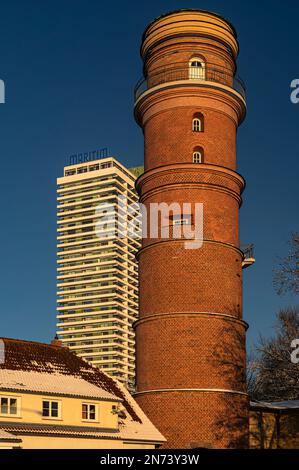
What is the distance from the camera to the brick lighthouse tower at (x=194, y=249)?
3644 centimetres

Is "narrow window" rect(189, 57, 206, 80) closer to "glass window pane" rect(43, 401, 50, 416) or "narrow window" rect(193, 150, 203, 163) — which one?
"narrow window" rect(193, 150, 203, 163)

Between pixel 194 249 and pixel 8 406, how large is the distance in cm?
1226

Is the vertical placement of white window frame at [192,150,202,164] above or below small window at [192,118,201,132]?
below

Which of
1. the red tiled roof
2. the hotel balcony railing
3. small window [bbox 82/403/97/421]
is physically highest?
the hotel balcony railing

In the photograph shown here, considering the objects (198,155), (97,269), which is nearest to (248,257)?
(198,155)

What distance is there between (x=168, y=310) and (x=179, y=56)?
14.4 metres

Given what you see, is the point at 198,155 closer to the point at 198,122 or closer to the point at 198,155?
the point at 198,155

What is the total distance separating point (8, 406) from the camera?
3173 cm

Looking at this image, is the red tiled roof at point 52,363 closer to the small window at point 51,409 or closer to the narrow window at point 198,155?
the small window at point 51,409

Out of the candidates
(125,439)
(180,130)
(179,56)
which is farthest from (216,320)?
(179,56)

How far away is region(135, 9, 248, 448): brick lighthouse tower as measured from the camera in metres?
36.4

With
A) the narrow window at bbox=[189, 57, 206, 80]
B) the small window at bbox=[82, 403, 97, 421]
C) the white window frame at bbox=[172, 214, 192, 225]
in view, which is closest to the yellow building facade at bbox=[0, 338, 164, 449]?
the small window at bbox=[82, 403, 97, 421]

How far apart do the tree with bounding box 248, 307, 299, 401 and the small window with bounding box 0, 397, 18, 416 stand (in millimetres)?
10332

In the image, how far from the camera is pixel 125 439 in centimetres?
3419
